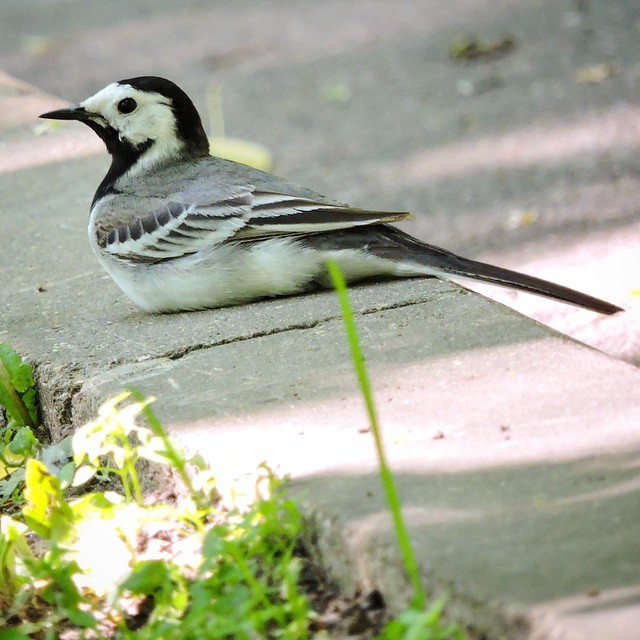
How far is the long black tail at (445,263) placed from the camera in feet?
12.3

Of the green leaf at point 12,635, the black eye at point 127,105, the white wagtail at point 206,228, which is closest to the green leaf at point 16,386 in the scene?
the white wagtail at point 206,228

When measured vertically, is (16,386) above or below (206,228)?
below

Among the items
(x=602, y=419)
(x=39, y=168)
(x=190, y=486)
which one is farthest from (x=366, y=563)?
(x=39, y=168)

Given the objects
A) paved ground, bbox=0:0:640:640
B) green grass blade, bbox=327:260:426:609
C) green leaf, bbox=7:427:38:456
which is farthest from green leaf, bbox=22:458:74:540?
green grass blade, bbox=327:260:426:609

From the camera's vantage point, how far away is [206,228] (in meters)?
4.11

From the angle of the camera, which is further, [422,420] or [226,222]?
[226,222]

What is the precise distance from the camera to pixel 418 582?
220cm

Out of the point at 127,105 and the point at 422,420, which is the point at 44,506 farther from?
the point at 127,105

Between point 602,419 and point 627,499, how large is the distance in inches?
15.9

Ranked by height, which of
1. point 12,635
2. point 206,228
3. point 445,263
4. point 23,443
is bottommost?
point 12,635

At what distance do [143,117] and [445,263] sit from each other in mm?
1280

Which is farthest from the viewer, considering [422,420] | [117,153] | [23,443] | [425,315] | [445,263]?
[117,153]

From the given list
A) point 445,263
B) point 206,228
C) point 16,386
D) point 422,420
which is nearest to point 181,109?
point 206,228

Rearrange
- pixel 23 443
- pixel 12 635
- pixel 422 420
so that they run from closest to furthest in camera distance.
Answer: pixel 12 635
pixel 422 420
pixel 23 443
